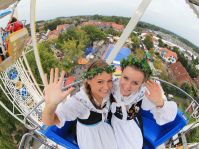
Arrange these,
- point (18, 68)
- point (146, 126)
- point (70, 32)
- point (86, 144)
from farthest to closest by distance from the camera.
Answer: point (70, 32), point (18, 68), point (146, 126), point (86, 144)

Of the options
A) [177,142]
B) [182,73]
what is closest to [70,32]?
[182,73]

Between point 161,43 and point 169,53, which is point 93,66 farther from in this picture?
point 169,53

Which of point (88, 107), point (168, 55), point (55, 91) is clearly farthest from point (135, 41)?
point (55, 91)

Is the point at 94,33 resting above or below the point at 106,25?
below

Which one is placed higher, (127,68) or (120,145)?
(127,68)

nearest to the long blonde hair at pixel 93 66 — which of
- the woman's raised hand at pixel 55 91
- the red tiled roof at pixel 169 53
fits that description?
the woman's raised hand at pixel 55 91

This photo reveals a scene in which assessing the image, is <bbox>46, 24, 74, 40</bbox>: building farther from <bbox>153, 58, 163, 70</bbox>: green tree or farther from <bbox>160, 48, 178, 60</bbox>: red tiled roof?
<bbox>160, 48, 178, 60</bbox>: red tiled roof

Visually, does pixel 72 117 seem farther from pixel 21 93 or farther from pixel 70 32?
pixel 70 32
